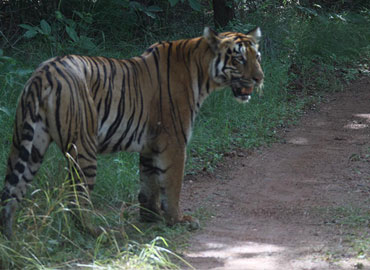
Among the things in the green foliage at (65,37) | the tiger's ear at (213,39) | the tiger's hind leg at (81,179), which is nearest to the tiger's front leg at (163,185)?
the tiger's hind leg at (81,179)

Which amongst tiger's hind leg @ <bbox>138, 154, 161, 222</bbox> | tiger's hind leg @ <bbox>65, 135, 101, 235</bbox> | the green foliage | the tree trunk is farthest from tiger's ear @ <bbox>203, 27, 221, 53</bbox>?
the tree trunk

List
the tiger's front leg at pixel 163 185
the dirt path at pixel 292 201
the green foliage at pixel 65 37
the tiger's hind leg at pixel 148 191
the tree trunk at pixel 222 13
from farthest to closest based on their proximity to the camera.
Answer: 1. the tree trunk at pixel 222 13
2. the green foliage at pixel 65 37
3. the tiger's hind leg at pixel 148 191
4. the tiger's front leg at pixel 163 185
5. the dirt path at pixel 292 201

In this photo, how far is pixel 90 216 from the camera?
4.58 metres

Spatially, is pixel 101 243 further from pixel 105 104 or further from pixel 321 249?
pixel 321 249

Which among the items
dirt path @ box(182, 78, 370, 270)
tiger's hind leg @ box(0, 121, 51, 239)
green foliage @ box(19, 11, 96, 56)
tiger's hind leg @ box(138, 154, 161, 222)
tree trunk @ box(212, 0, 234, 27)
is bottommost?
dirt path @ box(182, 78, 370, 270)

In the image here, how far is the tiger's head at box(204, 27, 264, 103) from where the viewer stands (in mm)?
4977

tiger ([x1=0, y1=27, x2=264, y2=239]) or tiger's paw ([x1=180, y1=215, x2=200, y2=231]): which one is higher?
tiger ([x1=0, y1=27, x2=264, y2=239])

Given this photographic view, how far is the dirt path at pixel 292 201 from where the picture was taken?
4.46 metres

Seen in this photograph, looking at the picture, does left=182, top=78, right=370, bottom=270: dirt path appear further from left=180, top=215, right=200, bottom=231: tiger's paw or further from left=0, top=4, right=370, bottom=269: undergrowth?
left=0, top=4, right=370, bottom=269: undergrowth

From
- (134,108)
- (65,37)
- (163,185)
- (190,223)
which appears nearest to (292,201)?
(190,223)

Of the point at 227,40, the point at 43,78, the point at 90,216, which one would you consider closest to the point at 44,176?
the point at 90,216

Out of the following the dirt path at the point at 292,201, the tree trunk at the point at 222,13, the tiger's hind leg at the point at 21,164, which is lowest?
the dirt path at the point at 292,201

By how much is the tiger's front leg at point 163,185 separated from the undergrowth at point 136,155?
113 millimetres

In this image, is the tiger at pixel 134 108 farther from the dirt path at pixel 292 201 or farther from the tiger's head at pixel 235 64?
the dirt path at pixel 292 201
